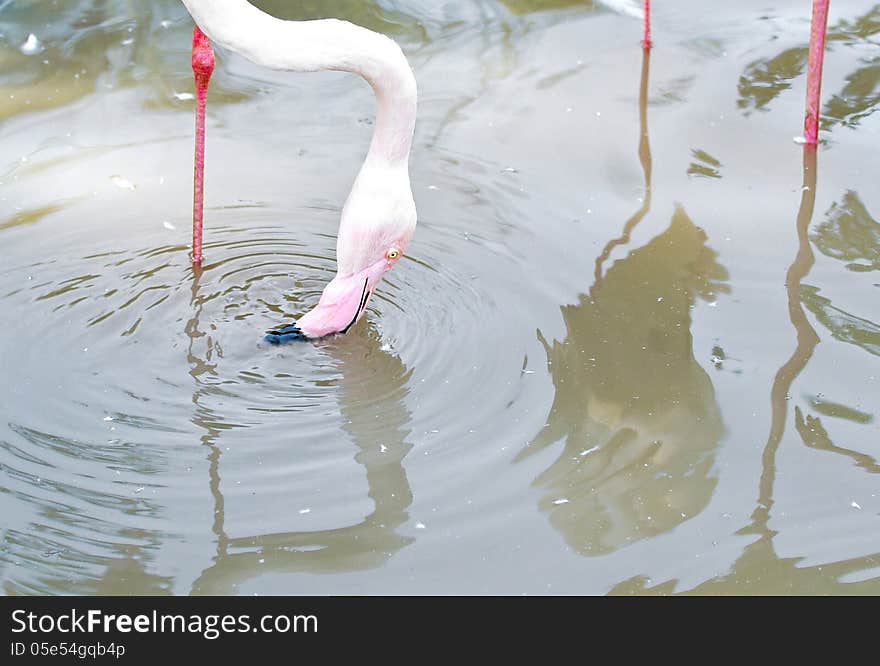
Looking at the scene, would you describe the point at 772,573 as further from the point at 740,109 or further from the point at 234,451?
the point at 740,109

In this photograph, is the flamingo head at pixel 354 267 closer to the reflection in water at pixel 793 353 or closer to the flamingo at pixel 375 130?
the flamingo at pixel 375 130

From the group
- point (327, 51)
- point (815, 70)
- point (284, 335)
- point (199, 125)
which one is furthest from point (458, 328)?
point (815, 70)

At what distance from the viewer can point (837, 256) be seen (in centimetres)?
Result: 428

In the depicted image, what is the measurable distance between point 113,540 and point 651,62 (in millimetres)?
3779

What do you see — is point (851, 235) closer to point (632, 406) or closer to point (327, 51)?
point (632, 406)

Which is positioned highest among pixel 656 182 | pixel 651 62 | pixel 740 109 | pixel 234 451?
pixel 651 62

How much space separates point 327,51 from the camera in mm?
3330

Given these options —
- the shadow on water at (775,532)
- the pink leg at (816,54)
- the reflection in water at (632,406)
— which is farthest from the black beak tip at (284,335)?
the pink leg at (816,54)

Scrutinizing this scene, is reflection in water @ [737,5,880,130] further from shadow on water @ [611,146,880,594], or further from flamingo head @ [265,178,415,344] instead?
flamingo head @ [265,178,415,344]

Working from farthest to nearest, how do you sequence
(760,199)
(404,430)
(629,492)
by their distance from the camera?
(760,199)
(404,430)
(629,492)

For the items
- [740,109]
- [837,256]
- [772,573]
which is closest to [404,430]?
[772,573]

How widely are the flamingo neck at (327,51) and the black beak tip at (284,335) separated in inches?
22.3

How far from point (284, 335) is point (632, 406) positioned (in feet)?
3.41

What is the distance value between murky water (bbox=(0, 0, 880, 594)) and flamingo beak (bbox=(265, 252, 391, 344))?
0.05 m
